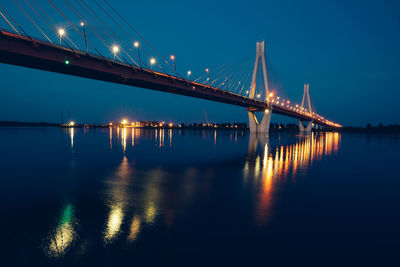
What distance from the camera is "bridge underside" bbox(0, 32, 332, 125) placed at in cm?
2296

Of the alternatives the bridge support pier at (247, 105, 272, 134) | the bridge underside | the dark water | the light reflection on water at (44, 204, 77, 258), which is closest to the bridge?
the bridge underside

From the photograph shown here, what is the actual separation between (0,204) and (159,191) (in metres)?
5.38

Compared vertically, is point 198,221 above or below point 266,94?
below

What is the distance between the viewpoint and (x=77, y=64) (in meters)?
28.1

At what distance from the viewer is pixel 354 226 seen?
713 centimetres

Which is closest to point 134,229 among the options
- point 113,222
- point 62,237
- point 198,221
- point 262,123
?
point 113,222

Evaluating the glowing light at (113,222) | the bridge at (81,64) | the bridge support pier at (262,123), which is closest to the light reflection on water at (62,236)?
the glowing light at (113,222)

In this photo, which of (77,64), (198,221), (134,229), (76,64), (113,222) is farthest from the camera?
(77,64)

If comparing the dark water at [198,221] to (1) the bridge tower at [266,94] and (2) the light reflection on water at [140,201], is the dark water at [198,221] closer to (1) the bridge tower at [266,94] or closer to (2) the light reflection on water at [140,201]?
(2) the light reflection on water at [140,201]

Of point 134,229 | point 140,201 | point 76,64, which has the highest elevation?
point 76,64

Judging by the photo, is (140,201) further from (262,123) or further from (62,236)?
(262,123)

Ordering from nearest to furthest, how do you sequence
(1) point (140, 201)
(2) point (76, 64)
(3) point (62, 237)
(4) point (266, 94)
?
1. (3) point (62, 237)
2. (1) point (140, 201)
3. (2) point (76, 64)
4. (4) point (266, 94)

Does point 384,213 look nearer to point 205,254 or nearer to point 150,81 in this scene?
point 205,254

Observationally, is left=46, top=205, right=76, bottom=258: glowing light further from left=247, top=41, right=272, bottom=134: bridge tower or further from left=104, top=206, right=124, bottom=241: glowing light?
left=247, top=41, right=272, bottom=134: bridge tower
